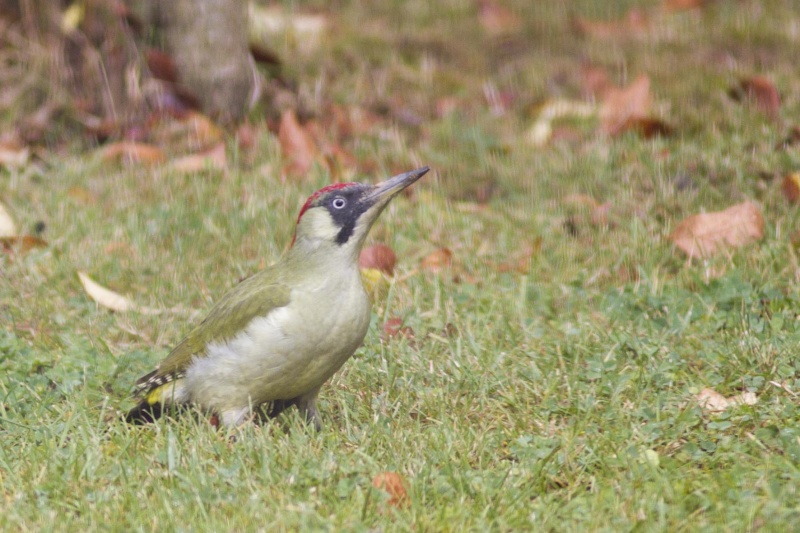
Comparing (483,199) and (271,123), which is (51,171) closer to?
(271,123)

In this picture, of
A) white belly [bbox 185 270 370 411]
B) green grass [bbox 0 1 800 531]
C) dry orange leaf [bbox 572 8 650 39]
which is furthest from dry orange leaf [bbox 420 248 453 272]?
dry orange leaf [bbox 572 8 650 39]

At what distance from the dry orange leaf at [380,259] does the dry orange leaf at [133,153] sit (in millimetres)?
1791

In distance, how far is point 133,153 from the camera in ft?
21.6

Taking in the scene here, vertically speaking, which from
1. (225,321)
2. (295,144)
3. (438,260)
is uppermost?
(225,321)

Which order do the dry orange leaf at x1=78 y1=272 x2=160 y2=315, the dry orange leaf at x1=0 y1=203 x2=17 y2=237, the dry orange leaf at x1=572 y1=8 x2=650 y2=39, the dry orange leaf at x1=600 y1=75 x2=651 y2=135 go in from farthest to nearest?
the dry orange leaf at x1=572 y1=8 x2=650 y2=39
the dry orange leaf at x1=600 y1=75 x2=651 y2=135
the dry orange leaf at x1=0 y1=203 x2=17 y2=237
the dry orange leaf at x1=78 y1=272 x2=160 y2=315

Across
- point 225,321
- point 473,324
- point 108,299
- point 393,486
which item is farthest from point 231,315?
point 108,299

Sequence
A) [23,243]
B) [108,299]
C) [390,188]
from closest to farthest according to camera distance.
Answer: [390,188], [108,299], [23,243]

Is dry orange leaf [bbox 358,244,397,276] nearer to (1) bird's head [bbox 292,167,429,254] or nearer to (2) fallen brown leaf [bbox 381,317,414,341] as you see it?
(2) fallen brown leaf [bbox 381,317,414,341]

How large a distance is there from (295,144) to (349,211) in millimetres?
2640

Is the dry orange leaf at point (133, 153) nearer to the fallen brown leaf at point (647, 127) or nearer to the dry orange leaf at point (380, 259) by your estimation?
the dry orange leaf at point (380, 259)

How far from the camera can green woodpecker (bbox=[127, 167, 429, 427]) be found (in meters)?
3.86

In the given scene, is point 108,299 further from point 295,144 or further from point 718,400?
point 718,400

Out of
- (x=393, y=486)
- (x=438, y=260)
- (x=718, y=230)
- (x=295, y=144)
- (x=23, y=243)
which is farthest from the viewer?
(x=295, y=144)

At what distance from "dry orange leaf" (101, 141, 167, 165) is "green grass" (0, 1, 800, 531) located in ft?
0.33
